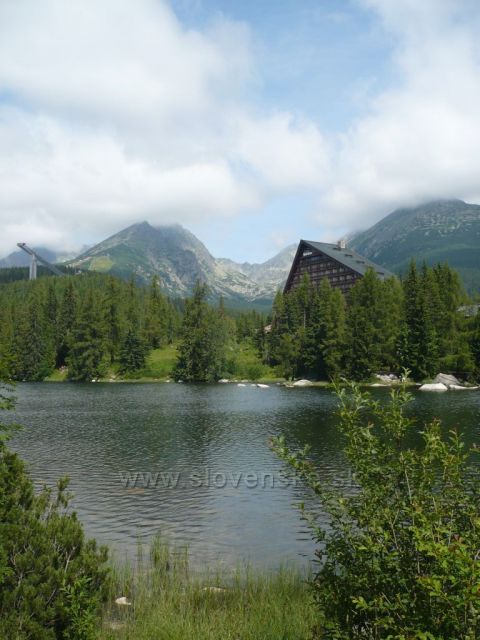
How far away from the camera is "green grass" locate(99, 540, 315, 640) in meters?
11.0

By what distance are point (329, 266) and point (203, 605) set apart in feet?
475

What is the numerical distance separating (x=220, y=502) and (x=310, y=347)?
92987mm

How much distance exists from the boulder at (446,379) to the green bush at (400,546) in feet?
304

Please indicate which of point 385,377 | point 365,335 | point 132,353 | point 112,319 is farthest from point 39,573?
point 112,319

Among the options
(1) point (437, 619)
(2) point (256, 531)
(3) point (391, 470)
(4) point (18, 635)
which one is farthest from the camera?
(2) point (256, 531)

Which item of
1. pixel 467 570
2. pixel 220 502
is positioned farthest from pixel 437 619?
pixel 220 502

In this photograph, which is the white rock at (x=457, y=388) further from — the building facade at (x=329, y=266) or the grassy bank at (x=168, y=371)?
the building facade at (x=329, y=266)

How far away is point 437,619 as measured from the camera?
6145 mm

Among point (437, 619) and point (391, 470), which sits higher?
point (391, 470)

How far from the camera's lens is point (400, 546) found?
24.5 feet

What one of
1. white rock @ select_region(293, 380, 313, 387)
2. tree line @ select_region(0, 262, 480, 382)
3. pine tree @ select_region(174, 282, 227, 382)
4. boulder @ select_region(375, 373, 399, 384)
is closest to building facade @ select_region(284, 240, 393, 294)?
tree line @ select_region(0, 262, 480, 382)

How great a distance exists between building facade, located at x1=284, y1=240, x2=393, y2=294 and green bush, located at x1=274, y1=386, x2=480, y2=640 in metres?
138

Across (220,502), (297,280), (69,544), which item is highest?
(297,280)

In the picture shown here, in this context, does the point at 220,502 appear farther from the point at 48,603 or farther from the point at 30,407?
the point at 30,407
